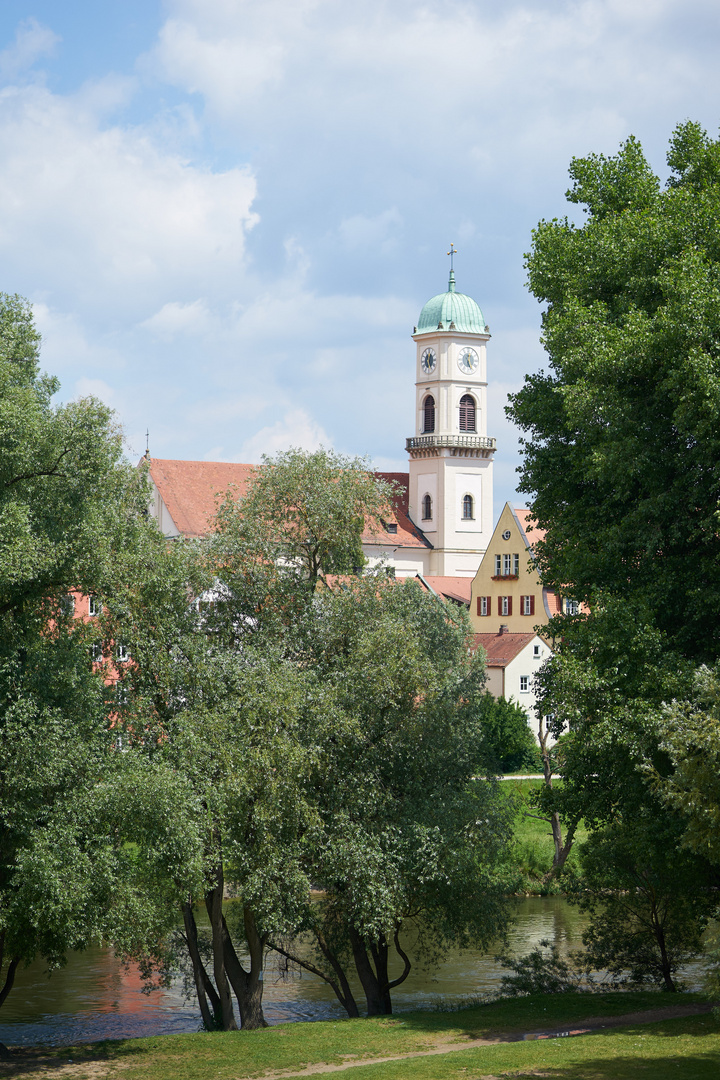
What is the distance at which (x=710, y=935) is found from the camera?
49.9ft

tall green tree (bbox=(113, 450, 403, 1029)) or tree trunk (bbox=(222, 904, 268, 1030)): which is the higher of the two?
tall green tree (bbox=(113, 450, 403, 1029))

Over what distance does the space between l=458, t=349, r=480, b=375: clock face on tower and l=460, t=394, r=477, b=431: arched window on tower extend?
248 centimetres

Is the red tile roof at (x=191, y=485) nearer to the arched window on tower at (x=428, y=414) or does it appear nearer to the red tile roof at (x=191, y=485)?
the red tile roof at (x=191, y=485)

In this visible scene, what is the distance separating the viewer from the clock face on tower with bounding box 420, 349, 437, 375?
383 feet

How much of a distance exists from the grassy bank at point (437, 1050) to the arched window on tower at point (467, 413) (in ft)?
304

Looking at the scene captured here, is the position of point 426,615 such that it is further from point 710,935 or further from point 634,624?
point 710,935

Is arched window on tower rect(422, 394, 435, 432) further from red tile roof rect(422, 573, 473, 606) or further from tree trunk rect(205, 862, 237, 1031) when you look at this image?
tree trunk rect(205, 862, 237, 1031)

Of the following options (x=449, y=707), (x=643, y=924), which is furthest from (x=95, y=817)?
(x=643, y=924)

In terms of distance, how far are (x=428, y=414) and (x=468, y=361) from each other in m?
6.39

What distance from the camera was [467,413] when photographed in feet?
383

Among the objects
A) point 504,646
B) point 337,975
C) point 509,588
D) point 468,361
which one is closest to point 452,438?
point 468,361

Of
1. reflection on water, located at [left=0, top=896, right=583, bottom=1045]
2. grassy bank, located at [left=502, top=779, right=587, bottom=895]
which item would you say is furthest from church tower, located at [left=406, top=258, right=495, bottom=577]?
reflection on water, located at [left=0, top=896, right=583, bottom=1045]

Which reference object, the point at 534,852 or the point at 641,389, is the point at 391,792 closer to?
the point at 641,389

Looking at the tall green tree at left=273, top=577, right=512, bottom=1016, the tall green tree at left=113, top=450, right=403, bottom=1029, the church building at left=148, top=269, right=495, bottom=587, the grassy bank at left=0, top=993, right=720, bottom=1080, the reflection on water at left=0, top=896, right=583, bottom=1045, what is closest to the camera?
the grassy bank at left=0, top=993, right=720, bottom=1080
